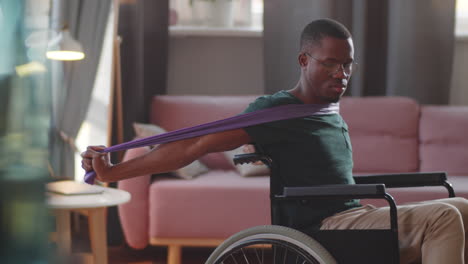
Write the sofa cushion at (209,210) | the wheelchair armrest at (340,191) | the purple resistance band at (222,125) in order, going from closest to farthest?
the wheelchair armrest at (340,191)
the purple resistance band at (222,125)
the sofa cushion at (209,210)

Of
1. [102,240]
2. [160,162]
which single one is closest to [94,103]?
[102,240]

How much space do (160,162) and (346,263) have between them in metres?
0.49

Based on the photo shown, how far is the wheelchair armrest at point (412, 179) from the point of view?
148 centimetres

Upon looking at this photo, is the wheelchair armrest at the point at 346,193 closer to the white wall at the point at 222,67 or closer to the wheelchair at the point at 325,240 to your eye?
the wheelchair at the point at 325,240

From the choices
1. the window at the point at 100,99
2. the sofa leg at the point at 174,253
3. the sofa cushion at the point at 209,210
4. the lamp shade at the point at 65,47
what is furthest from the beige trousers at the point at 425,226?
the window at the point at 100,99

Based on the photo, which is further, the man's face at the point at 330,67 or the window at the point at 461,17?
the window at the point at 461,17

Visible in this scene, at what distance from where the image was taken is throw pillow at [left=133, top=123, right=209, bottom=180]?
2.59 m

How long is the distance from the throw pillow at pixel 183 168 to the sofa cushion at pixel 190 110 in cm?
18

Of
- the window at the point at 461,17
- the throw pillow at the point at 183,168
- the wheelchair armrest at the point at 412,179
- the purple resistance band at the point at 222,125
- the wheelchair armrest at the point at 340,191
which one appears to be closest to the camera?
the wheelchair armrest at the point at 340,191

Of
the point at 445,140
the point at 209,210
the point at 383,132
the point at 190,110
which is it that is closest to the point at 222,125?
the point at 209,210

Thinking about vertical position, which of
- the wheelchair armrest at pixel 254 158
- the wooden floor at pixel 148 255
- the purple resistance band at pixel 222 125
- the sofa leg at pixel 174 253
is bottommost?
the wooden floor at pixel 148 255

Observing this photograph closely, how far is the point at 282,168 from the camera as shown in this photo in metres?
1.35

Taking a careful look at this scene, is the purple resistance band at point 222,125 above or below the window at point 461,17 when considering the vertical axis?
below

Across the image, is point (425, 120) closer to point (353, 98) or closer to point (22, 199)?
point (353, 98)
